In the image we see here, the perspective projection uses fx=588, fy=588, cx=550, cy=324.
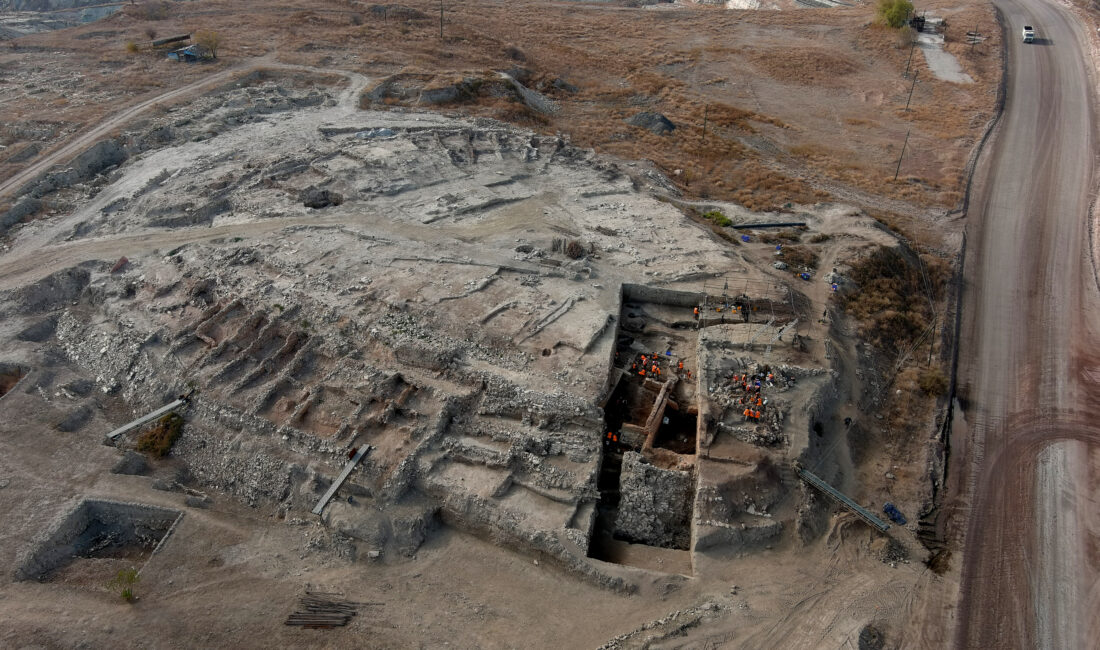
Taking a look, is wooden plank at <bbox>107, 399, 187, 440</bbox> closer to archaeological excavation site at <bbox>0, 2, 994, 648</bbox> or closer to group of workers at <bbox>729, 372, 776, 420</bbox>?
archaeological excavation site at <bbox>0, 2, 994, 648</bbox>

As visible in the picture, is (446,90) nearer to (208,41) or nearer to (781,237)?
(208,41)

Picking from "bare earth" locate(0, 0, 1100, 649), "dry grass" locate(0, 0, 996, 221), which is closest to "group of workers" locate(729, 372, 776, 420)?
"bare earth" locate(0, 0, 1100, 649)

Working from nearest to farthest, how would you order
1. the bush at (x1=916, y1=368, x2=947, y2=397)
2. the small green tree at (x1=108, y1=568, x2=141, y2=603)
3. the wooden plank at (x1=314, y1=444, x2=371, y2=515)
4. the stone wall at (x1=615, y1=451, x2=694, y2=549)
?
the small green tree at (x1=108, y1=568, x2=141, y2=603), the wooden plank at (x1=314, y1=444, x2=371, y2=515), the stone wall at (x1=615, y1=451, x2=694, y2=549), the bush at (x1=916, y1=368, x2=947, y2=397)

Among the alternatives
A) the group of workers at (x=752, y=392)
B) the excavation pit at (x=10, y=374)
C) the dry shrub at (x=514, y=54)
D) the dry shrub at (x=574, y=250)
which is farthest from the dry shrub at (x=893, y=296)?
the dry shrub at (x=514, y=54)

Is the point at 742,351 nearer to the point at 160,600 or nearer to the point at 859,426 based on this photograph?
the point at 859,426

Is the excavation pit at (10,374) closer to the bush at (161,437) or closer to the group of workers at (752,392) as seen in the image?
the bush at (161,437)

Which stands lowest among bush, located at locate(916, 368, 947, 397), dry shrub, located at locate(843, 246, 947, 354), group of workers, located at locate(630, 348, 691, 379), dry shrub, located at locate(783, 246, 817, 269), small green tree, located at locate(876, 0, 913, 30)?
bush, located at locate(916, 368, 947, 397)

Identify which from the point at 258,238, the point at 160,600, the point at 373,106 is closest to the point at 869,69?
the point at 373,106
